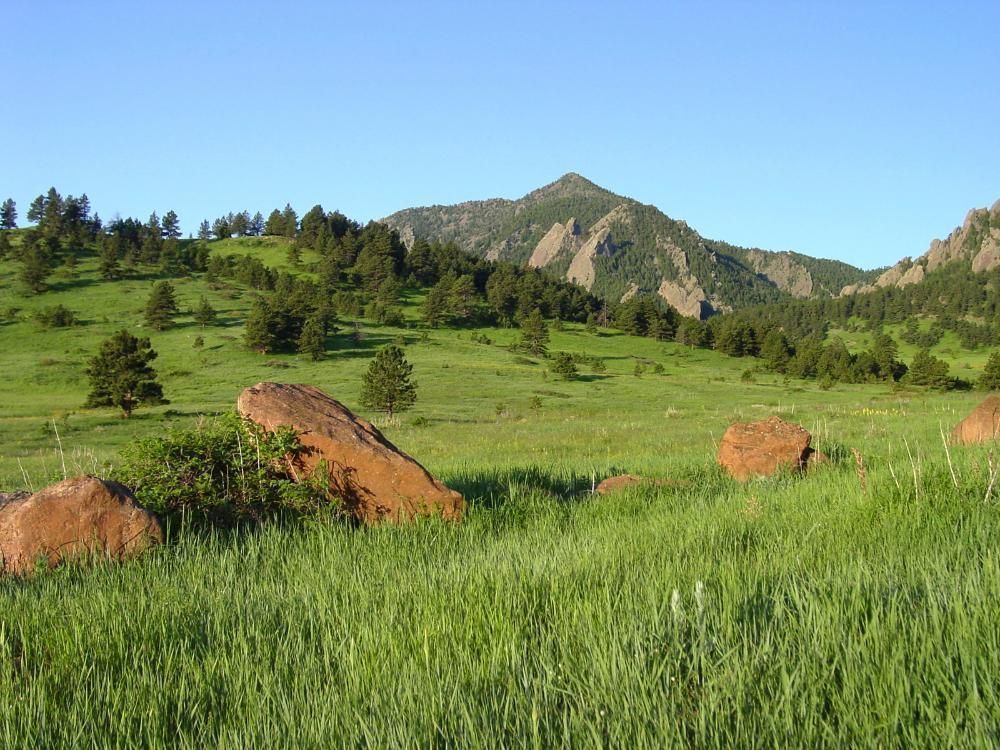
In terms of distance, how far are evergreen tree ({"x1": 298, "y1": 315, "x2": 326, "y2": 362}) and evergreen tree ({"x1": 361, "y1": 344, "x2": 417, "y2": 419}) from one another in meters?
30.3

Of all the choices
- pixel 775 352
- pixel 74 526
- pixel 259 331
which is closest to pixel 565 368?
pixel 259 331

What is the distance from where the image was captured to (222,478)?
24.9ft

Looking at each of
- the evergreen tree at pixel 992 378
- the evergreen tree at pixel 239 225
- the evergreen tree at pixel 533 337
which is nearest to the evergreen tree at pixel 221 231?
the evergreen tree at pixel 239 225

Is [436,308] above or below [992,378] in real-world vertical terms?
above

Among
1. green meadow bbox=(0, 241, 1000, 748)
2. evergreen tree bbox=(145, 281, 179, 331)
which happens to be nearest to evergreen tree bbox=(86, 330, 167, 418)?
evergreen tree bbox=(145, 281, 179, 331)

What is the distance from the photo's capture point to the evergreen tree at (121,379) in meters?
42.9

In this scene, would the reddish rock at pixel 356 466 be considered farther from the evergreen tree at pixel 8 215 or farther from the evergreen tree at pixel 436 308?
the evergreen tree at pixel 8 215

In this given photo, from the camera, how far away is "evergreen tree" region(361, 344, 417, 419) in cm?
4412

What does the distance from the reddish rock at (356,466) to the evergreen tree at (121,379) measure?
39.0 meters

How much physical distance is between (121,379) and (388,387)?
15.6m

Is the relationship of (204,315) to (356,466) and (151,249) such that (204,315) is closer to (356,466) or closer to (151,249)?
(151,249)

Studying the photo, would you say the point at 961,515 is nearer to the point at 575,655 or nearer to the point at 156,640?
the point at 575,655

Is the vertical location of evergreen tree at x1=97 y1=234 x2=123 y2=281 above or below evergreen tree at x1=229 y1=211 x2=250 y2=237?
below

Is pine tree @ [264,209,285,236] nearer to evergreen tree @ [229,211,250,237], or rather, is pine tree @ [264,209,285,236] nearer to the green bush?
evergreen tree @ [229,211,250,237]
